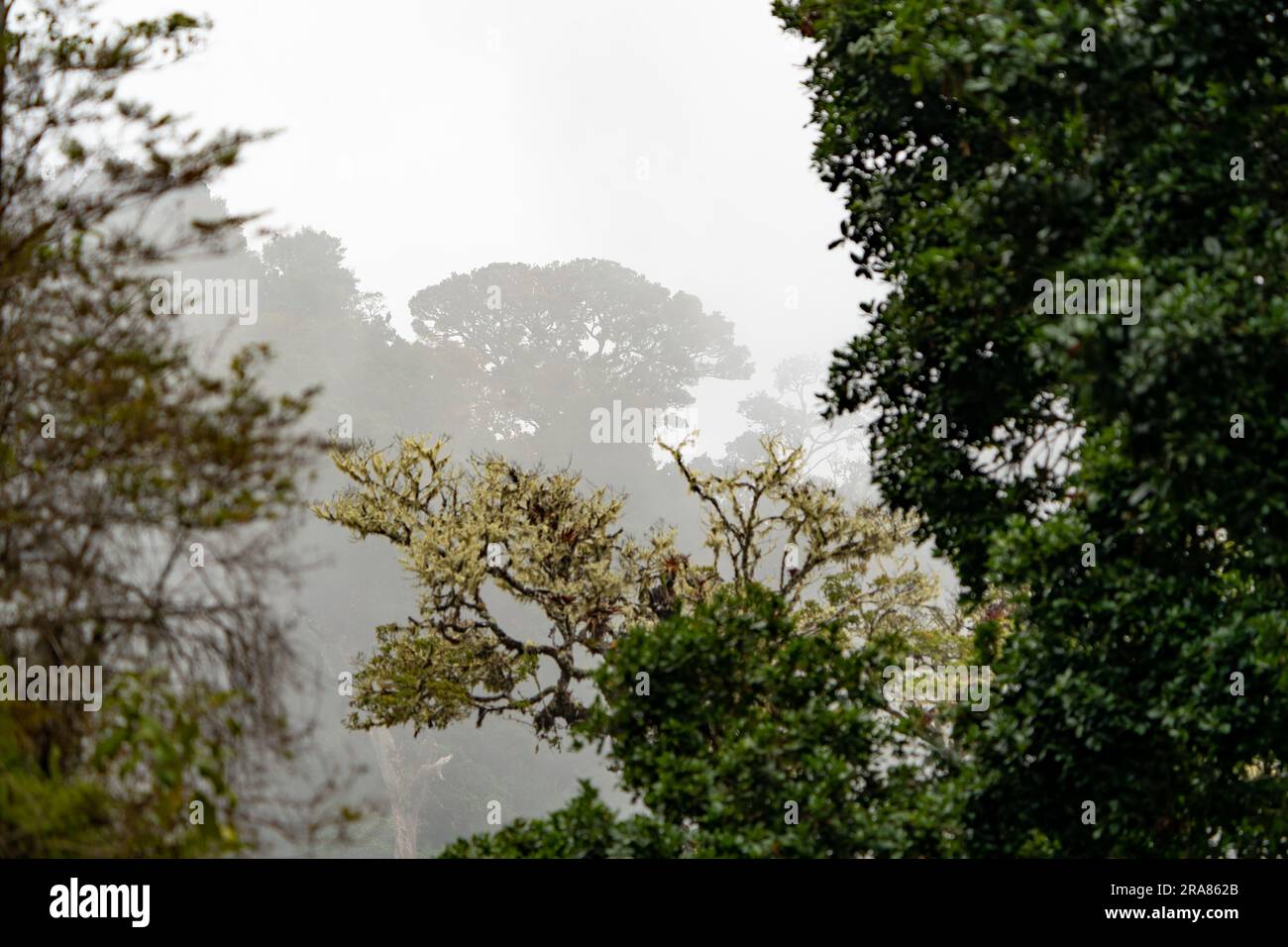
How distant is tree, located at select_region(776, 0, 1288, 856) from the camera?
718 cm

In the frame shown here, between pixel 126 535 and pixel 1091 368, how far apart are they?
5.83 m

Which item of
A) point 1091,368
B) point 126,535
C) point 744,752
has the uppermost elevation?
point 1091,368

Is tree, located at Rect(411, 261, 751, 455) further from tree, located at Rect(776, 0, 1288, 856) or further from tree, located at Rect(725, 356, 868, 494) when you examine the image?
tree, located at Rect(776, 0, 1288, 856)

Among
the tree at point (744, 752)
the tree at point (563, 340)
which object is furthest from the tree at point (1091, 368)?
the tree at point (563, 340)

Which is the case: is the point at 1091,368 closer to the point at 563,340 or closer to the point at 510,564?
the point at 510,564

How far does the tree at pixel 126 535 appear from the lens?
5793 mm

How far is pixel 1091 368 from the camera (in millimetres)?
7141

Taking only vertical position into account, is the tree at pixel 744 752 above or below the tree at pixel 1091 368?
below

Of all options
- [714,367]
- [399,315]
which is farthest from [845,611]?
[399,315]

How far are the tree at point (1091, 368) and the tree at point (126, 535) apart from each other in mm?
5060

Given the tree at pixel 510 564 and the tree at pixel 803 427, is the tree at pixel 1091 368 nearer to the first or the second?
the tree at pixel 510 564

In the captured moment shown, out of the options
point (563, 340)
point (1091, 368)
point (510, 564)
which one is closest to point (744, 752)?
point (1091, 368)

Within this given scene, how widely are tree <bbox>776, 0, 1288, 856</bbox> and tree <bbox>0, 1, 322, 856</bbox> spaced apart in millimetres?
5060
